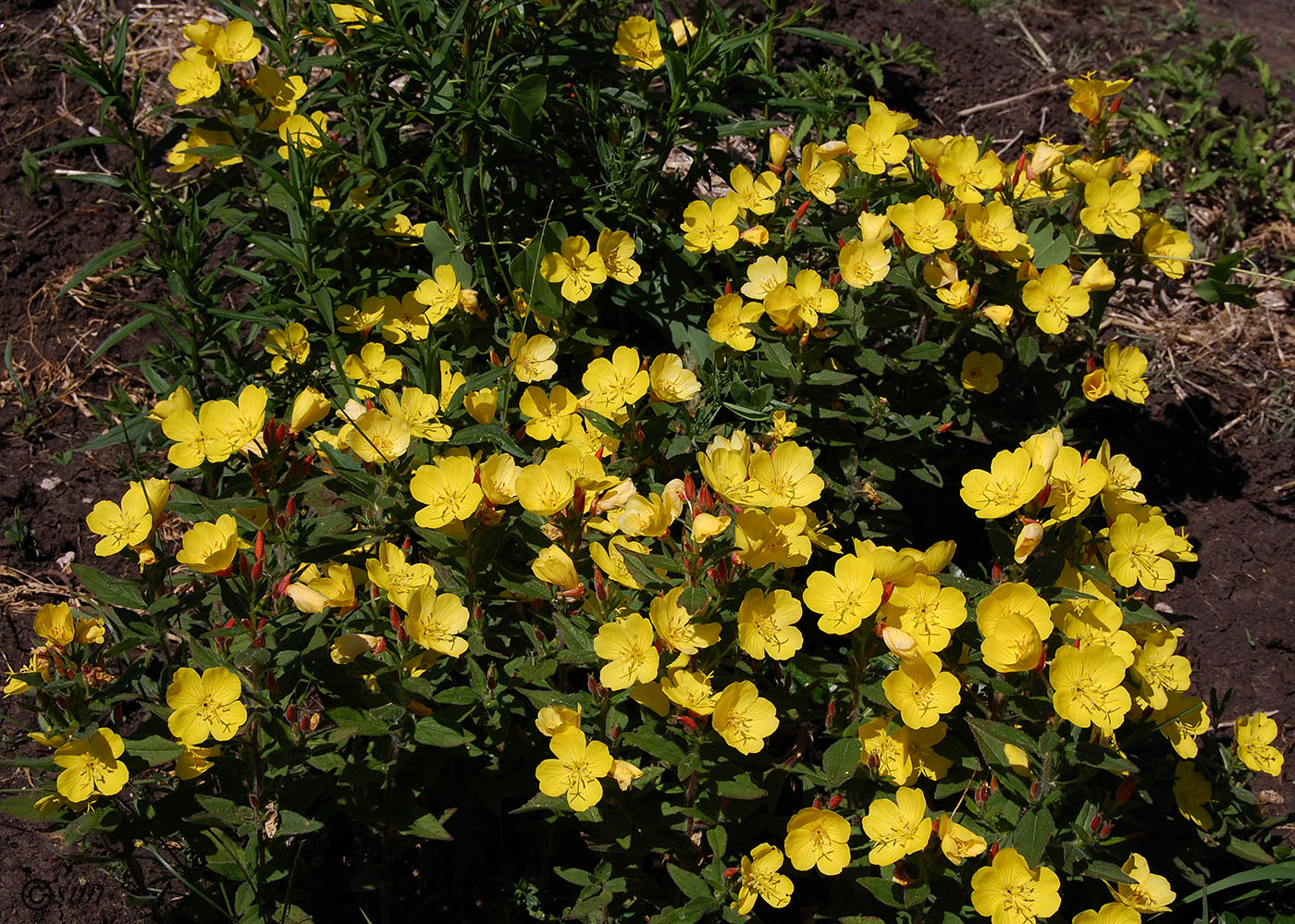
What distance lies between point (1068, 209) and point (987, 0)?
7.46 feet

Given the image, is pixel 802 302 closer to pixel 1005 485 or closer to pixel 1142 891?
pixel 1005 485

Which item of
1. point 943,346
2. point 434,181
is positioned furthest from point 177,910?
point 943,346

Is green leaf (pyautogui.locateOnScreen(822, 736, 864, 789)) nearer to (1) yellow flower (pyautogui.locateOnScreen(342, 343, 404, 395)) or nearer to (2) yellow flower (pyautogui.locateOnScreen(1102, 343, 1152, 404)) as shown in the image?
(2) yellow flower (pyautogui.locateOnScreen(1102, 343, 1152, 404))

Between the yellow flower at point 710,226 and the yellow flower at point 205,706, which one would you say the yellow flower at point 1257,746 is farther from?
the yellow flower at point 205,706

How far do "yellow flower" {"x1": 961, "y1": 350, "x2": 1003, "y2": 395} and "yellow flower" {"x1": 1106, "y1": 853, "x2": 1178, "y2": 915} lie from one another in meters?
1.22

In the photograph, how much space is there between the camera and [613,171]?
2809mm

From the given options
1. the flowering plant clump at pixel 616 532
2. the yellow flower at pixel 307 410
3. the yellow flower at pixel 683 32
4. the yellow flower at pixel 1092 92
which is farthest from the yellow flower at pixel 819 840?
the yellow flower at pixel 1092 92

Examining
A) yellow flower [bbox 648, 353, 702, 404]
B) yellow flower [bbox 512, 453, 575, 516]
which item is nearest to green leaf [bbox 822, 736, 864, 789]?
yellow flower [bbox 512, 453, 575, 516]

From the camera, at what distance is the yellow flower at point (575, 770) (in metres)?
2.10

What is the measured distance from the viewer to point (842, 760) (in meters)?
2.21

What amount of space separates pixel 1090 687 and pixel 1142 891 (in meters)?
0.53

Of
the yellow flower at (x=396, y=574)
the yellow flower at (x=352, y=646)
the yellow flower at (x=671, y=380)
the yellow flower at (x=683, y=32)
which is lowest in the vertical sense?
the yellow flower at (x=352, y=646)

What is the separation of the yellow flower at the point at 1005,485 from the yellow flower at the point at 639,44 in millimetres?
1485

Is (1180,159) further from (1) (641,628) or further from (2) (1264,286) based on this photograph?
(1) (641,628)
